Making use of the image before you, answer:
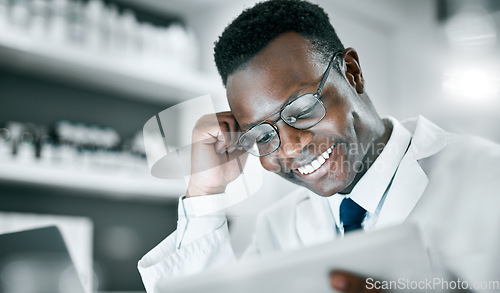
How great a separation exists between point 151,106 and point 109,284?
2.51 ft

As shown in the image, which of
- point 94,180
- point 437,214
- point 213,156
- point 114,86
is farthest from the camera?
point 114,86

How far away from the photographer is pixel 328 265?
20.1 inches

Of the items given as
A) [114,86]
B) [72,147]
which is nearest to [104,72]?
[114,86]

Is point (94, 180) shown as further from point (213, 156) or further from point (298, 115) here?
point (298, 115)

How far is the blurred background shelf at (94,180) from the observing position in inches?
65.2

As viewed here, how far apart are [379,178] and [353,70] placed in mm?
222

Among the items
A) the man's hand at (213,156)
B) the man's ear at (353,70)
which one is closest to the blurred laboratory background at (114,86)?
the man's hand at (213,156)

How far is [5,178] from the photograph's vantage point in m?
1.67

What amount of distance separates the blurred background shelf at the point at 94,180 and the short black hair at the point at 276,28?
73cm

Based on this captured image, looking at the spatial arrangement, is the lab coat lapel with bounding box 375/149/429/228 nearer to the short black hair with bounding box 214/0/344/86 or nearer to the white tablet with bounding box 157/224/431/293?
the short black hair with bounding box 214/0/344/86

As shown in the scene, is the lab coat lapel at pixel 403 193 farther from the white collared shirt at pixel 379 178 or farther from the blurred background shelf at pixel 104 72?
the blurred background shelf at pixel 104 72

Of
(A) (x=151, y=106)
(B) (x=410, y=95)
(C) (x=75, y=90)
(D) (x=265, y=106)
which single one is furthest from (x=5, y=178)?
(B) (x=410, y=95)

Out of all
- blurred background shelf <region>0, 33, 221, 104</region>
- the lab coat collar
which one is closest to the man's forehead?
the lab coat collar

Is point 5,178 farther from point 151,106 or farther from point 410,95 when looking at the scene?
point 410,95
